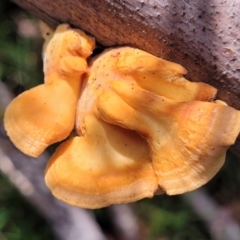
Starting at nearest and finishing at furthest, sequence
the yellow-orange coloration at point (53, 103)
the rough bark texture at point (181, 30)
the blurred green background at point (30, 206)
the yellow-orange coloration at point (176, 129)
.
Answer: the yellow-orange coloration at point (176, 129)
the rough bark texture at point (181, 30)
the yellow-orange coloration at point (53, 103)
the blurred green background at point (30, 206)

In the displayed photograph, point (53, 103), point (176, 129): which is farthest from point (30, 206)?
point (176, 129)

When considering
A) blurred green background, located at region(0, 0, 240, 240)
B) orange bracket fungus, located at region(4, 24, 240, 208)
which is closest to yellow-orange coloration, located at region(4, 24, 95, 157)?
orange bracket fungus, located at region(4, 24, 240, 208)

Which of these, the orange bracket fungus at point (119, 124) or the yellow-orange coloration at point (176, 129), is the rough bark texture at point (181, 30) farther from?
the yellow-orange coloration at point (176, 129)

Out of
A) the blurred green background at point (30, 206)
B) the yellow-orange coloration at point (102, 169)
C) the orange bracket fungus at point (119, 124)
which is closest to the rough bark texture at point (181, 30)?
the orange bracket fungus at point (119, 124)

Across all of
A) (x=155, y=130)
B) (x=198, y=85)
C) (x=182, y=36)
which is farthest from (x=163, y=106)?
(x=182, y=36)

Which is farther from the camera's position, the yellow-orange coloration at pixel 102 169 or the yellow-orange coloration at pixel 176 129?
the yellow-orange coloration at pixel 102 169

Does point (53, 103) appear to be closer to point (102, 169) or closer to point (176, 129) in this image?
point (102, 169)
